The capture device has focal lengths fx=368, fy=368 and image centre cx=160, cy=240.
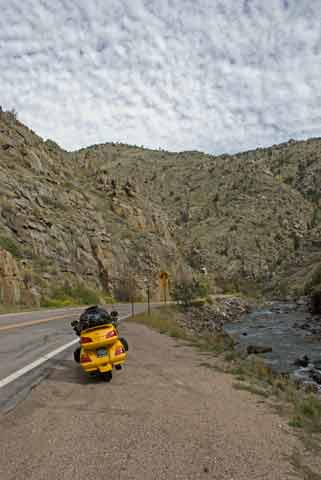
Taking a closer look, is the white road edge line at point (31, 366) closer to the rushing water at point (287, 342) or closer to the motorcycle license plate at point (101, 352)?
the motorcycle license plate at point (101, 352)

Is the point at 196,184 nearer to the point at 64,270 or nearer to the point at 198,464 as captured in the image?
the point at 64,270

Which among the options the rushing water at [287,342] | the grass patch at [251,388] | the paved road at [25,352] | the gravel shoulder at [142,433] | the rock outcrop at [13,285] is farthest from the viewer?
the rock outcrop at [13,285]

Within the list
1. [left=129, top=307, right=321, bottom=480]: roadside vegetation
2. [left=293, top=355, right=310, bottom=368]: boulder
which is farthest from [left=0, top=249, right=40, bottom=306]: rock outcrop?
[left=293, top=355, right=310, bottom=368]: boulder

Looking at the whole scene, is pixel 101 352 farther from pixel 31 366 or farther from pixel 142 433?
pixel 142 433

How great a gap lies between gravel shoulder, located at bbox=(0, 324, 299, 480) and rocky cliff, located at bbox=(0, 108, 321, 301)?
25.7m

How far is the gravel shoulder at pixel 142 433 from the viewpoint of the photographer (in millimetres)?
3537

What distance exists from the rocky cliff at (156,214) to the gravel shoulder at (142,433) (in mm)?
25667

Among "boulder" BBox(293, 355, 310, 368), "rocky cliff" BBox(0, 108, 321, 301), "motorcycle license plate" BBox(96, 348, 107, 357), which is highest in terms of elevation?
"rocky cliff" BBox(0, 108, 321, 301)

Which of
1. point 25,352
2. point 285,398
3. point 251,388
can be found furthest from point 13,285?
point 285,398

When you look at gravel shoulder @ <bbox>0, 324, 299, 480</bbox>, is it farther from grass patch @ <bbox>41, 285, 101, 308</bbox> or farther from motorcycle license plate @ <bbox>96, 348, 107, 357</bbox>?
grass patch @ <bbox>41, 285, 101, 308</bbox>

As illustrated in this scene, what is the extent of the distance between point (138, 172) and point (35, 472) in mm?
129753

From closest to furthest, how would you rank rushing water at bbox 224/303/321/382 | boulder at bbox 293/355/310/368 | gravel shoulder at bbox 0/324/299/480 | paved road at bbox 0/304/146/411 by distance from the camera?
1. gravel shoulder at bbox 0/324/299/480
2. paved road at bbox 0/304/146/411
3. rushing water at bbox 224/303/321/382
4. boulder at bbox 293/355/310/368

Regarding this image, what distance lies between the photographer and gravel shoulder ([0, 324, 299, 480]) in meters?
3.54

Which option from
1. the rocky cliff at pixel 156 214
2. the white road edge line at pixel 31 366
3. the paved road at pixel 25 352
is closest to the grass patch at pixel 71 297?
the rocky cliff at pixel 156 214
